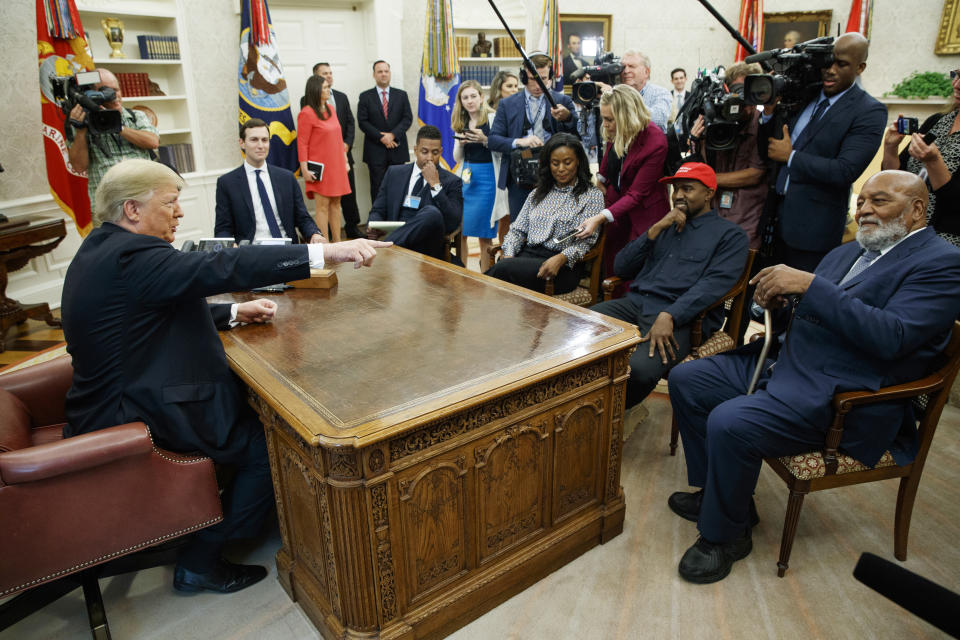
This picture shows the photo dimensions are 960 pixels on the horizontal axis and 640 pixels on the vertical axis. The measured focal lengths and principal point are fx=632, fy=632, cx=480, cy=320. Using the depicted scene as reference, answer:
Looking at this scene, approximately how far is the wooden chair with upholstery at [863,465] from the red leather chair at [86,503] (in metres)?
1.79

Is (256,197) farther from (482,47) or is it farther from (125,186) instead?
(482,47)

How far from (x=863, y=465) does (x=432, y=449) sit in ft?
4.50

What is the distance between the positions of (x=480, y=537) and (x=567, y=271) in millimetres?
1798

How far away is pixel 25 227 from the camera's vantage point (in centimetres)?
402

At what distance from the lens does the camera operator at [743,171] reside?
10.5 feet

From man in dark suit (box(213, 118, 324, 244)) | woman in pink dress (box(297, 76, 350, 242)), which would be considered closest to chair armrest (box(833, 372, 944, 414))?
man in dark suit (box(213, 118, 324, 244))

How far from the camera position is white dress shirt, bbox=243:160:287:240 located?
3475 millimetres

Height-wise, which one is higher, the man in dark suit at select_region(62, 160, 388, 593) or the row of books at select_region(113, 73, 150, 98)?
the row of books at select_region(113, 73, 150, 98)

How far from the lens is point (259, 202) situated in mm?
3516

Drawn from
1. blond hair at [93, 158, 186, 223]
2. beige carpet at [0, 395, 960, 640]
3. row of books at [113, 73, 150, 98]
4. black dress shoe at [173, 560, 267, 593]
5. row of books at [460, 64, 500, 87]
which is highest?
row of books at [460, 64, 500, 87]

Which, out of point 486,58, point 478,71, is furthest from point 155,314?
point 478,71

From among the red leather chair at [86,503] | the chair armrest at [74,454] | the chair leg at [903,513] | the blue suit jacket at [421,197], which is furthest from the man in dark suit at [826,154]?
the chair armrest at [74,454]

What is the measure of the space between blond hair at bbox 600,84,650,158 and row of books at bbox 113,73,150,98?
415cm

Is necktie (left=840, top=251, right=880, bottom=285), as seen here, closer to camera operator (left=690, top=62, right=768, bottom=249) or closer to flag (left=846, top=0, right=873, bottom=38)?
camera operator (left=690, top=62, right=768, bottom=249)
